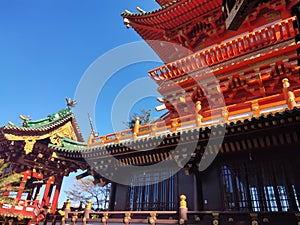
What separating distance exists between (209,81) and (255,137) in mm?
4381

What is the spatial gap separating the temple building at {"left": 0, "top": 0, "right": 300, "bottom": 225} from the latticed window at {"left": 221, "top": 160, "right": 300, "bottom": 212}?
0.03m

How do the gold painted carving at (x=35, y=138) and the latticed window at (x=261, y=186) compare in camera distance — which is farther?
the gold painted carving at (x=35, y=138)

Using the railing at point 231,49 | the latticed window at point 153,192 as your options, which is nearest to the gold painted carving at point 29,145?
the latticed window at point 153,192

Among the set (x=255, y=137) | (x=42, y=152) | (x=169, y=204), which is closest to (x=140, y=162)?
(x=169, y=204)

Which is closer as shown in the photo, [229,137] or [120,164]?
[229,137]

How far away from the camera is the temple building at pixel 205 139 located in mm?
7160

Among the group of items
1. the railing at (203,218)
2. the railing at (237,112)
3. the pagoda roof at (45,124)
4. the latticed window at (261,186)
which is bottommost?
the railing at (203,218)

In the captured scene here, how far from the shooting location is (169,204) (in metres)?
9.12

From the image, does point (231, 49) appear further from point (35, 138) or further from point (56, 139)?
point (35, 138)

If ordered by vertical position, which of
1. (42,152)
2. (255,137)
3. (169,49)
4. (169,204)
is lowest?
(169,204)

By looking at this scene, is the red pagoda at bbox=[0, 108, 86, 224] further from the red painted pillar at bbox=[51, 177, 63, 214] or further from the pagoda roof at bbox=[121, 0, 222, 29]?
the pagoda roof at bbox=[121, 0, 222, 29]

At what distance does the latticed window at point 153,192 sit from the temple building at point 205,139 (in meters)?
0.04

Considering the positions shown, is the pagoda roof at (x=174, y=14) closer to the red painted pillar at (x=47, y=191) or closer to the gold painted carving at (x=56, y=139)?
the gold painted carving at (x=56, y=139)

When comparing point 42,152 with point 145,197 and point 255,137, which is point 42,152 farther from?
point 255,137
